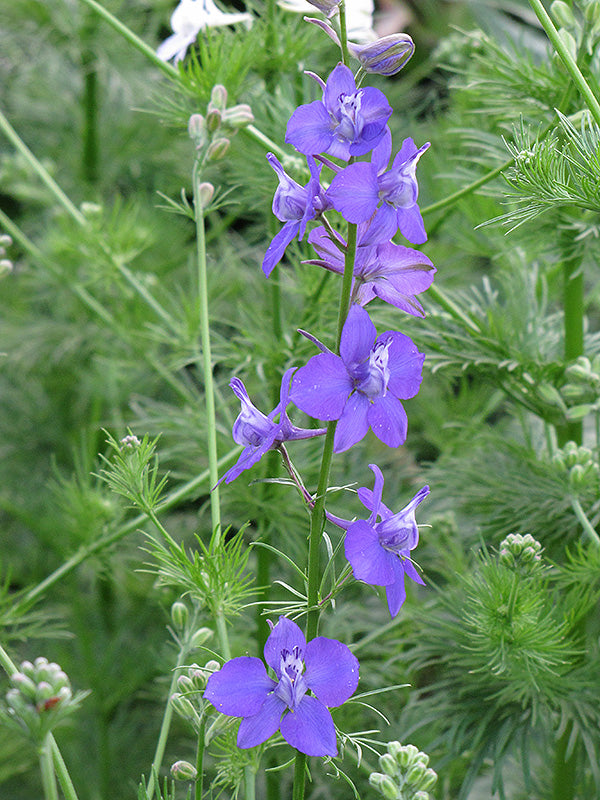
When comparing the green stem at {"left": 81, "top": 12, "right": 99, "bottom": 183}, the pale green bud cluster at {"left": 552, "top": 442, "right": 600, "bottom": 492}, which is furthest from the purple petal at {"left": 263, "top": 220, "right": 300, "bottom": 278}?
the green stem at {"left": 81, "top": 12, "right": 99, "bottom": 183}

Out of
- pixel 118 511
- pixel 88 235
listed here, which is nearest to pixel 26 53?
pixel 88 235

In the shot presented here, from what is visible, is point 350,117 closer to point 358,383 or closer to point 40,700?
point 358,383

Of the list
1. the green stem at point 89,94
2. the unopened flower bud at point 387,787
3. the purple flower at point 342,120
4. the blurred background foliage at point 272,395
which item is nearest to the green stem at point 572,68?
the blurred background foliage at point 272,395

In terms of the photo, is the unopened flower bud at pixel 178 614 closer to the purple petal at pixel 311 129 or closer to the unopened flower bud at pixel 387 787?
the unopened flower bud at pixel 387 787

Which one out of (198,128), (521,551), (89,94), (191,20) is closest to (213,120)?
(198,128)

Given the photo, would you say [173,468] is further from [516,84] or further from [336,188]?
[336,188]

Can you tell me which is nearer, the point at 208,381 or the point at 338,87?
the point at 338,87
